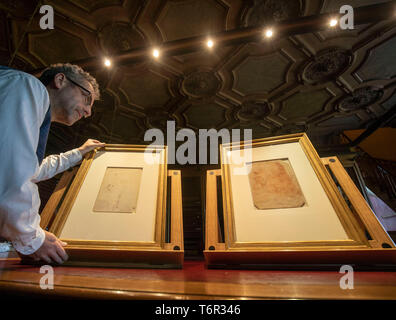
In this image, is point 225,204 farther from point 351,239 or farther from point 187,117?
point 187,117

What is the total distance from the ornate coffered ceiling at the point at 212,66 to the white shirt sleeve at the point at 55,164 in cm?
183

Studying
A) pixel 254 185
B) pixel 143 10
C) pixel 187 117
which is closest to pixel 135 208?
pixel 254 185

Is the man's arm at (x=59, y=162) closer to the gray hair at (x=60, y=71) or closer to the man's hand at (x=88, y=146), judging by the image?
the man's hand at (x=88, y=146)

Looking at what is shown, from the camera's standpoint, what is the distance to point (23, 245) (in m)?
0.75

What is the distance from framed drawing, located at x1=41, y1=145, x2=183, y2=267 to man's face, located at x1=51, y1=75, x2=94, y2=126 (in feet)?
1.11

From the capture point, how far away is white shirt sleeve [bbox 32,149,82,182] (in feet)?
3.99

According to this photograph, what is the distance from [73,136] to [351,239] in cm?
638

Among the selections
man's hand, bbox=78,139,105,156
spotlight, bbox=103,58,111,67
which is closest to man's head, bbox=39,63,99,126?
man's hand, bbox=78,139,105,156

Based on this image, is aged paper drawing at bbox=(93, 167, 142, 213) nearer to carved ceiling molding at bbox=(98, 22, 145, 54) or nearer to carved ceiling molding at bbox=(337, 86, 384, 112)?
carved ceiling molding at bbox=(98, 22, 145, 54)

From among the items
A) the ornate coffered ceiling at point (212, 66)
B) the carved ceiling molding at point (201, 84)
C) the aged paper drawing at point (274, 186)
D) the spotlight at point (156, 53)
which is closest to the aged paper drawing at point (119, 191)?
the aged paper drawing at point (274, 186)

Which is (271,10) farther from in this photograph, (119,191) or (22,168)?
(22,168)

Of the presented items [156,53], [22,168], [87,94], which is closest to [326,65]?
[156,53]

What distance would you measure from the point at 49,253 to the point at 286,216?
1.10 metres
